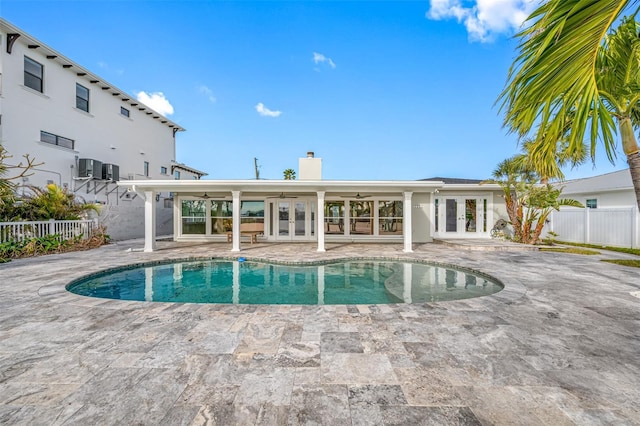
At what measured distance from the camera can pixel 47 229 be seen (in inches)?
356

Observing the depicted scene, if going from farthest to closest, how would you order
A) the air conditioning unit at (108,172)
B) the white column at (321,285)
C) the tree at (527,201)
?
the air conditioning unit at (108,172) → the tree at (527,201) → the white column at (321,285)

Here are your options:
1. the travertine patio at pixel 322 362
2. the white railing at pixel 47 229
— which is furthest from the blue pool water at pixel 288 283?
the white railing at pixel 47 229

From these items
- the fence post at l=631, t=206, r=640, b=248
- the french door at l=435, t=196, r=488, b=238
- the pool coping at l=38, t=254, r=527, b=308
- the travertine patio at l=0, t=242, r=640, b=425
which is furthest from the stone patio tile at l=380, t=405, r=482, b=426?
the fence post at l=631, t=206, r=640, b=248

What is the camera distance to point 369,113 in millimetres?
17750

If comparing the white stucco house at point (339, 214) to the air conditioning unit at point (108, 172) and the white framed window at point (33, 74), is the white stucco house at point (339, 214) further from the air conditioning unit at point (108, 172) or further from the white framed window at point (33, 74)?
the white framed window at point (33, 74)

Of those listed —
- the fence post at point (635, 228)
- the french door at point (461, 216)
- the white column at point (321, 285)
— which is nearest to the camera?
the white column at point (321, 285)

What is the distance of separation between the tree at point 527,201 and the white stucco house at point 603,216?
116 centimetres

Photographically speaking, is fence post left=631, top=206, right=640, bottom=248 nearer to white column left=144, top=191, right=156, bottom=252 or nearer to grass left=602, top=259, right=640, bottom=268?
grass left=602, top=259, right=640, bottom=268

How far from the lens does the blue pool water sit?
199 inches

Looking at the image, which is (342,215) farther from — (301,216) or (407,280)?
(407,280)

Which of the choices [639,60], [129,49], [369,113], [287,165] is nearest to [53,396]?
[639,60]

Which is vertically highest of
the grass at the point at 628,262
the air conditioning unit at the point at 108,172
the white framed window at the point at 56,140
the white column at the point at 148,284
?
the white framed window at the point at 56,140

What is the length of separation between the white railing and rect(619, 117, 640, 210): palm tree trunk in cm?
1433

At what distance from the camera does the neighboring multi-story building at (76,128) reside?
9062 millimetres
